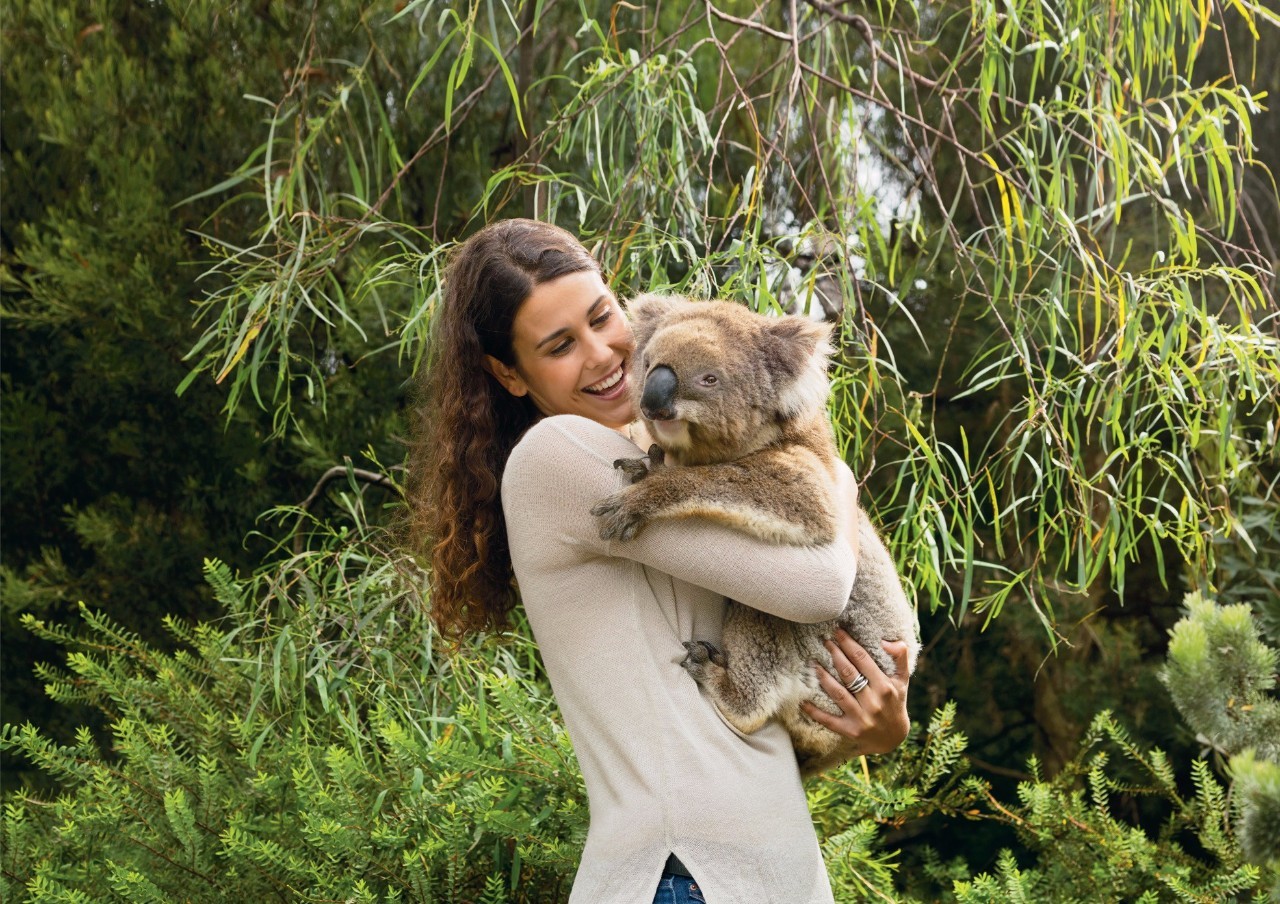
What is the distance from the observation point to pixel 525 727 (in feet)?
8.62

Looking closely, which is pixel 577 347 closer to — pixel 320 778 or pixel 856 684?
pixel 856 684

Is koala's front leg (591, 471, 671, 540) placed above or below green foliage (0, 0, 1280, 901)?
above

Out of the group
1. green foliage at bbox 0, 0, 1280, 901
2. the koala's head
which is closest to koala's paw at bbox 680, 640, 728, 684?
the koala's head

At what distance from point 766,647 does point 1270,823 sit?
759 millimetres

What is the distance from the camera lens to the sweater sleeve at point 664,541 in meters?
1.50

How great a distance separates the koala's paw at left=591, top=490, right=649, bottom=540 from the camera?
1502mm

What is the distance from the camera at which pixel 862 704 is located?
1.72m

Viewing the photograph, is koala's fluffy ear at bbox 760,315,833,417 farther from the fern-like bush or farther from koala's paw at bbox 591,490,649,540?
the fern-like bush

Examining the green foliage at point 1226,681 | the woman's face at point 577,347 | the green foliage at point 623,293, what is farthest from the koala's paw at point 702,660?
the green foliage at point 1226,681

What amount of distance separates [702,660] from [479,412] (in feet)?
1.81

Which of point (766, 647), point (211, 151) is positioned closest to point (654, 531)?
point (766, 647)

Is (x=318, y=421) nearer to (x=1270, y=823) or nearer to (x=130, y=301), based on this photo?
(x=130, y=301)

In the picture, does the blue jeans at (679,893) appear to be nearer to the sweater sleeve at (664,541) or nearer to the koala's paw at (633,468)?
the sweater sleeve at (664,541)

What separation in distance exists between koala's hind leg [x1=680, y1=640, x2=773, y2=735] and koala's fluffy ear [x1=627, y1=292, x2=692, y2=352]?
0.43m
